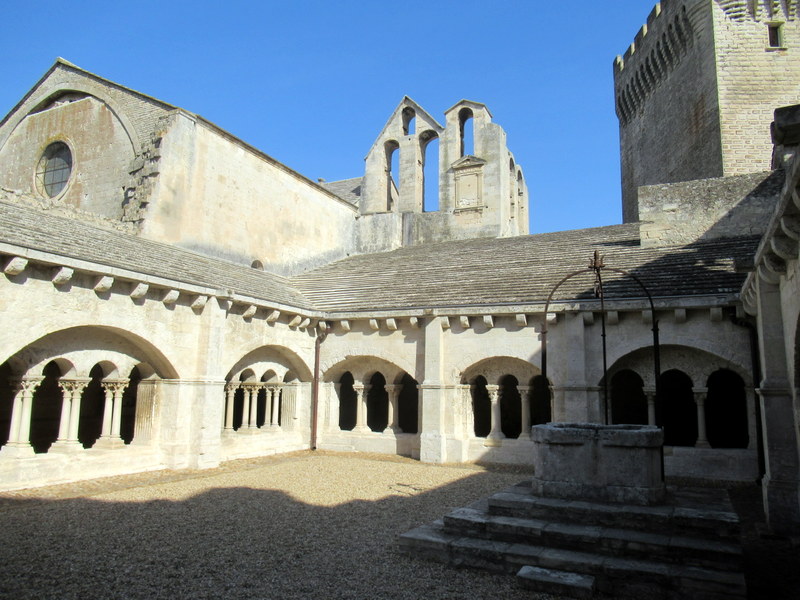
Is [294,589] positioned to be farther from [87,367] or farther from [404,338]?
[404,338]

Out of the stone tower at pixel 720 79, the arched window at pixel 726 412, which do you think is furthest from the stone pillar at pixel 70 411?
the stone tower at pixel 720 79

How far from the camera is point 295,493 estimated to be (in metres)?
9.78

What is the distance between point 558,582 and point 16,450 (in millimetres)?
9052

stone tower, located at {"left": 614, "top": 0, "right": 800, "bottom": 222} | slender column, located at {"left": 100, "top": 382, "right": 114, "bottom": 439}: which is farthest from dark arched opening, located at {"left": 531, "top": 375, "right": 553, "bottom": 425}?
stone tower, located at {"left": 614, "top": 0, "right": 800, "bottom": 222}

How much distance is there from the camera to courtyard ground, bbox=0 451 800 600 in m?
5.31

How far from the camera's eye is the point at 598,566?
5.39 metres

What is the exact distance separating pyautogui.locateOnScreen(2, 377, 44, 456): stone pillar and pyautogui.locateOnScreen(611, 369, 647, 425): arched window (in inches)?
554

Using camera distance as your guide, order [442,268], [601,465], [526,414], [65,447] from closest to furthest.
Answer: [601,465]
[65,447]
[526,414]
[442,268]

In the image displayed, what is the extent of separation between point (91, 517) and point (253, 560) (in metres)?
3.14

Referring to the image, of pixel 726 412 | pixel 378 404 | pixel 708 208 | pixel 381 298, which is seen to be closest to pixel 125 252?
pixel 381 298

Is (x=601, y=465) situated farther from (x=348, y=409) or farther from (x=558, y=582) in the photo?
(x=348, y=409)

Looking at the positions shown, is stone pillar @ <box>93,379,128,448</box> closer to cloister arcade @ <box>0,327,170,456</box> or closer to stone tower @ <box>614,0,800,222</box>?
cloister arcade @ <box>0,327,170,456</box>

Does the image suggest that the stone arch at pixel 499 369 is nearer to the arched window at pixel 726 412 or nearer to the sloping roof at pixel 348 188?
the arched window at pixel 726 412

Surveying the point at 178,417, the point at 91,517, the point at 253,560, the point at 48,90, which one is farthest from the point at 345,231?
the point at 253,560
